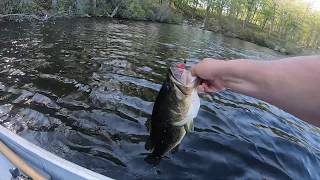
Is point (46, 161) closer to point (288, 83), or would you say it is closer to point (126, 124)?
point (288, 83)

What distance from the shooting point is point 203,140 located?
659cm

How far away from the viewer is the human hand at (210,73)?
300cm

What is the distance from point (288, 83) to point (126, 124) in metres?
4.94

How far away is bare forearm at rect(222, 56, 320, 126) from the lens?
192 cm

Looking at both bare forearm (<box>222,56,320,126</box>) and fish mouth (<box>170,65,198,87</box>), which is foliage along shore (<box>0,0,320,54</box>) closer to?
fish mouth (<box>170,65,198,87</box>)

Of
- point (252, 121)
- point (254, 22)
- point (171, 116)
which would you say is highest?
point (171, 116)

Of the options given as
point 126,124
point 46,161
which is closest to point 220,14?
point 126,124

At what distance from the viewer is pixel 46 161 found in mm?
3430

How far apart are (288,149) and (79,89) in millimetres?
4764

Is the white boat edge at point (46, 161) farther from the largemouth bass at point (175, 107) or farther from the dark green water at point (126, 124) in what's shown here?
the dark green water at point (126, 124)

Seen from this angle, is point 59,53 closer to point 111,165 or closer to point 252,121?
point 252,121

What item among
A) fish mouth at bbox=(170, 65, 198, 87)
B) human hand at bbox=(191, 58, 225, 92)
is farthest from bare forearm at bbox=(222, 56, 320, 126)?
fish mouth at bbox=(170, 65, 198, 87)

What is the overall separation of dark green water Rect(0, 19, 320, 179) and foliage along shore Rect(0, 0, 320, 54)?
1181 cm

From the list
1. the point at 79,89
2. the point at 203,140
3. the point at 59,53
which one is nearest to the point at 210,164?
the point at 203,140
